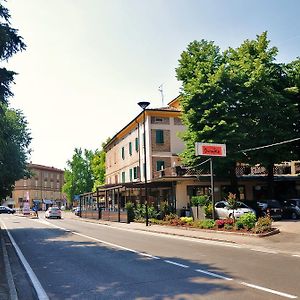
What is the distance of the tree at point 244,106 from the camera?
3222cm

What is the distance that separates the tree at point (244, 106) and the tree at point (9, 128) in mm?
13665

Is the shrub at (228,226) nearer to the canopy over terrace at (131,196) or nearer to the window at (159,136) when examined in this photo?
the canopy over terrace at (131,196)

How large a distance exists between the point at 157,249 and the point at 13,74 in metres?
8.98

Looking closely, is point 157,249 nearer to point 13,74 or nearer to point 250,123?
point 13,74

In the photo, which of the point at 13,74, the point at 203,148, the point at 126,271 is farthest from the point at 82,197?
the point at 126,271

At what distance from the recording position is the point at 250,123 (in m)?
33.3

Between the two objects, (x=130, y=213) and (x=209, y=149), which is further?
(x=130, y=213)

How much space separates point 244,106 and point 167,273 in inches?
993

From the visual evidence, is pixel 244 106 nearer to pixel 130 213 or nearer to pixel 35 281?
pixel 130 213

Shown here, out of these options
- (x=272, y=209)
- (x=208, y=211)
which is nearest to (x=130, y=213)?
(x=208, y=211)

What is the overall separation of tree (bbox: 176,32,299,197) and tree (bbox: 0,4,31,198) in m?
13.7

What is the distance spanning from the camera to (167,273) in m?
10.3

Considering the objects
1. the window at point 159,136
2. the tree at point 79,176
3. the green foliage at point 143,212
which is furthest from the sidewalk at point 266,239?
the tree at point 79,176

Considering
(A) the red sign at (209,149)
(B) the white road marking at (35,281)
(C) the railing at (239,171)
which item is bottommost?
(B) the white road marking at (35,281)
